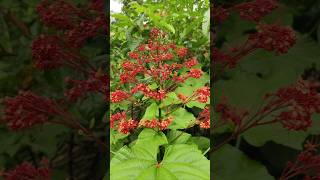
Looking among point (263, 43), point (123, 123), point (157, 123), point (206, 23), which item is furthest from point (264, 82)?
point (123, 123)

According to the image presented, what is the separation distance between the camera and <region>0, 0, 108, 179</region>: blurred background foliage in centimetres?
160

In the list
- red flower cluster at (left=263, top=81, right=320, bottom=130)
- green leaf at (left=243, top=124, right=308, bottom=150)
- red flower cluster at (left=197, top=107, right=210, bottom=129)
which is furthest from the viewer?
red flower cluster at (left=197, top=107, right=210, bottom=129)

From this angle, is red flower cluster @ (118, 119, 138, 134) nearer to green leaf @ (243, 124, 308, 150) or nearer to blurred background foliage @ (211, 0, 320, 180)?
blurred background foliage @ (211, 0, 320, 180)

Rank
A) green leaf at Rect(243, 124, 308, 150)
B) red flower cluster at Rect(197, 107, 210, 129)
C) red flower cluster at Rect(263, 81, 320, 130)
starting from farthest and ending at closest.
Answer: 1. red flower cluster at Rect(197, 107, 210, 129)
2. green leaf at Rect(243, 124, 308, 150)
3. red flower cluster at Rect(263, 81, 320, 130)

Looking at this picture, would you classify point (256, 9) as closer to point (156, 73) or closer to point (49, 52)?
point (156, 73)

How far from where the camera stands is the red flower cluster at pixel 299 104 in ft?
4.55

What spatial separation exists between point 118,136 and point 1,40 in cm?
48

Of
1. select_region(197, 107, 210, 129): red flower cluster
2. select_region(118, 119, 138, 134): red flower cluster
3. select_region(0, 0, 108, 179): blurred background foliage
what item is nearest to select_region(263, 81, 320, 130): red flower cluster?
select_region(197, 107, 210, 129): red flower cluster

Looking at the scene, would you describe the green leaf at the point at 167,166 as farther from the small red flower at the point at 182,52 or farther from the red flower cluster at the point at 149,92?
the small red flower at the point at 182,52

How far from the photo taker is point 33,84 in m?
1.65

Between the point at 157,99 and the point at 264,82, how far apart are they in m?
0.35

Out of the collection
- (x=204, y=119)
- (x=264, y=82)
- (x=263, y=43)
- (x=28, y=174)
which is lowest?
(x=28, y=174)

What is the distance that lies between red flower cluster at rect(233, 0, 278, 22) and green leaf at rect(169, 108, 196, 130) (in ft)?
1.20

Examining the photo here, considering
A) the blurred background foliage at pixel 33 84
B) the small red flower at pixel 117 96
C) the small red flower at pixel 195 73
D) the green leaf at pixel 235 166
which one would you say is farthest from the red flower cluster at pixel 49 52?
the green leaf at pixel 235 166
